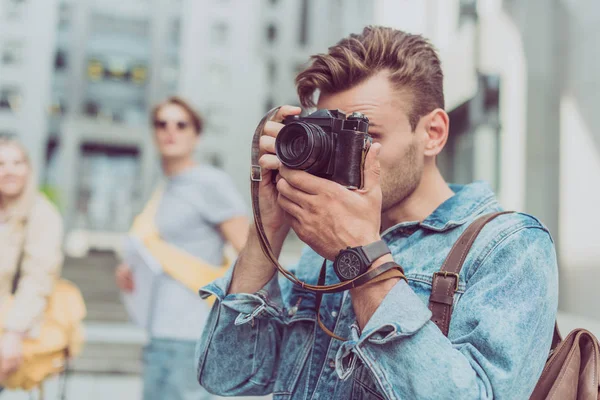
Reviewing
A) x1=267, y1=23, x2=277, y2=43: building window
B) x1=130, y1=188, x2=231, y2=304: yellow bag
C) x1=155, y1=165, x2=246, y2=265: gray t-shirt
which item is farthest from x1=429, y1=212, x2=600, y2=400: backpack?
x1=267, y1=23, x2=277, y2=43: building window

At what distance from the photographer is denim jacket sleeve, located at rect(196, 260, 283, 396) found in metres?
1.56

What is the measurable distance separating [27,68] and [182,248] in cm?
763

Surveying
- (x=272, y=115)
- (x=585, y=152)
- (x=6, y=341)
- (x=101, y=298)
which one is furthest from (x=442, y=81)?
(x=101, y=298)

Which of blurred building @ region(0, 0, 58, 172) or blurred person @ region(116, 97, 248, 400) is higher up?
blurred building @ region(0, 0, 58, 172)

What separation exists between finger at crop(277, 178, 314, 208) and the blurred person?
1.77m

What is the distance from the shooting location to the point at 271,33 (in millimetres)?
9547

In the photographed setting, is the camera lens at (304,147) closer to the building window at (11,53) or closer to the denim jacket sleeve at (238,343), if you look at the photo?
the denim jacket sleeve at (238,343)

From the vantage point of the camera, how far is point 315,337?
4.98ft

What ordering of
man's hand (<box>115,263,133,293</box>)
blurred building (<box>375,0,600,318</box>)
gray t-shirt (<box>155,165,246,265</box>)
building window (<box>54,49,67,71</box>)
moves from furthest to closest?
1. building window (<box>54,49,67,71</box>)
2. blurred building (<box>375,0,600,318</box>)
3. man's hand (<box>115,263,133,293</box>)
4. gray t-shirt (<box>155,165,246,265</box>)

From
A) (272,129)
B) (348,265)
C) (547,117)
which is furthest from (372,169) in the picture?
(547,117)

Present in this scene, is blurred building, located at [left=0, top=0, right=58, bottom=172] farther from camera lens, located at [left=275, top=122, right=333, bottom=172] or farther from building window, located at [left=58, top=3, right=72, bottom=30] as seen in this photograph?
camera lens, located at [left=275, top=122, right=333, bottom=172]

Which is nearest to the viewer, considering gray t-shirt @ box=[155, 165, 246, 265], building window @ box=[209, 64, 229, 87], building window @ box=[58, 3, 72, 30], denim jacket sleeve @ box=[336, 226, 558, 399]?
denim jacket sleeve @ box=[336, 226, 558, 399]

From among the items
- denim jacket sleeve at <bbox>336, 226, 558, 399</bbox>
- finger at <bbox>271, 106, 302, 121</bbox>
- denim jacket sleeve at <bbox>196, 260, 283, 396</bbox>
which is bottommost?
denim jacket sleeve at <bbox>196, 260, 283, 396</bbox>

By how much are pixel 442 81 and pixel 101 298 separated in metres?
8.60
